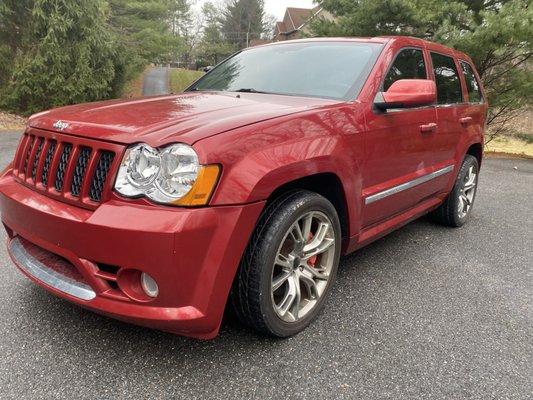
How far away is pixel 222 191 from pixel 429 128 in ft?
7.01

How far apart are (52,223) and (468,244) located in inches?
138

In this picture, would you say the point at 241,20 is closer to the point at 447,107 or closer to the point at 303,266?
the point at 447,107

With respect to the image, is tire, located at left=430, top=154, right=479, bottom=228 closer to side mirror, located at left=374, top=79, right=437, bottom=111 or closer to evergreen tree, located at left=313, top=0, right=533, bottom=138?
side mirror, located at left=374, top=79, right=437, bottom=111

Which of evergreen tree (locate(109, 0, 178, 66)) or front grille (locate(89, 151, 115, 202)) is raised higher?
evergreen tree (locate(109, 0, 178, 66))

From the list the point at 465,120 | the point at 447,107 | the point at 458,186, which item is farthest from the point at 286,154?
the point at 458,186

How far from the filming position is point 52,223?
1978mm

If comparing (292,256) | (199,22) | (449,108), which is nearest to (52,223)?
(292,256)

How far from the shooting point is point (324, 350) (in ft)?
7.54

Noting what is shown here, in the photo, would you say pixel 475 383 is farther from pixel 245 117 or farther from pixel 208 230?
pixel 245 117

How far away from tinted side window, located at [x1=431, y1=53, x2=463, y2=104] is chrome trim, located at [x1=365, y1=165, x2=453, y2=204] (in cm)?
58

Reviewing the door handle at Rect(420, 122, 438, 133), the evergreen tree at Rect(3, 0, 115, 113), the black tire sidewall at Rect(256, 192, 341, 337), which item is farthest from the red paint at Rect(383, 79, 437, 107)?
the evergreen tree at Rect(3, 0, 115, 113)

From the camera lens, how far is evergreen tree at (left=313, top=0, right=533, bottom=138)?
30.3 feet

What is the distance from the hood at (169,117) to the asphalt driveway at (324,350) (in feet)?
3.48

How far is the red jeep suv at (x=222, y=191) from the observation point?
184 cm
